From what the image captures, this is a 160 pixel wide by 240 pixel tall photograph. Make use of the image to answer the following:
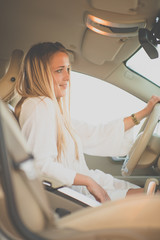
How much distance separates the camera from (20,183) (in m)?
0.58

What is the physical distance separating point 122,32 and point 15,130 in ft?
3.66

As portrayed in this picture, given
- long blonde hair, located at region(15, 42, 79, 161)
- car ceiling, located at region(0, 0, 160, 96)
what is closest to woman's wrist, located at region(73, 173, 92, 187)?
long blonde hair, located at region(15, 42, 79, 161)

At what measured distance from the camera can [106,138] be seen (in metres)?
1.66

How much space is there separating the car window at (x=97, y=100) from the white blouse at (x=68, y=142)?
721mm

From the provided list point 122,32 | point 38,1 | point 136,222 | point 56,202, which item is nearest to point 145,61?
point 122,32

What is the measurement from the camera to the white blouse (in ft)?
3.68

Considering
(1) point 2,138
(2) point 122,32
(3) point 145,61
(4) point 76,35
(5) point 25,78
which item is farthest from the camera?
(3) point 145,61

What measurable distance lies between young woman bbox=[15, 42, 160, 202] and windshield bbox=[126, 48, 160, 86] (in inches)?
21.3

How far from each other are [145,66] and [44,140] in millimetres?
1220

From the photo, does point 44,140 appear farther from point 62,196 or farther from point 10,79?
point 10,79

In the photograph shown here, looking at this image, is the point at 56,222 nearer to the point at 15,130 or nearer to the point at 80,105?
the point at 15,130

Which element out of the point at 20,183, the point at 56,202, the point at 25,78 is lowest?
the point at 56,202

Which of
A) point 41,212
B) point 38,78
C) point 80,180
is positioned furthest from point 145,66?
point 41,212

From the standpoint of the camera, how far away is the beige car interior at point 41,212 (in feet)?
1.84
